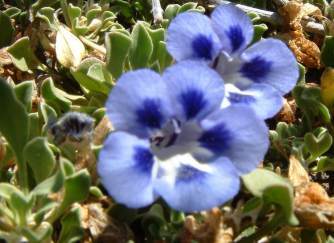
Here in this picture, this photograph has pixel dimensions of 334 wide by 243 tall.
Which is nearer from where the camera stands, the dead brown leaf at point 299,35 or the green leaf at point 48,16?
the green leaf at point 48,16

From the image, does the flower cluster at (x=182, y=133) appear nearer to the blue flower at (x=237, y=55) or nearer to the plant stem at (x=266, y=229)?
the blue flower at (x=237, y=55)

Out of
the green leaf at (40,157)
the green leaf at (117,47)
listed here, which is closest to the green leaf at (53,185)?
the green leaf at (40,157)

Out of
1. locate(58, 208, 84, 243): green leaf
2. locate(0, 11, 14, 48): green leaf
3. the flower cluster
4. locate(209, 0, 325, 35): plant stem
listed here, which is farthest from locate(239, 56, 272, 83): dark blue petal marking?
locate(0, 11, 14, 48): green leaf

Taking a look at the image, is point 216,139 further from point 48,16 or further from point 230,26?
point 48,16

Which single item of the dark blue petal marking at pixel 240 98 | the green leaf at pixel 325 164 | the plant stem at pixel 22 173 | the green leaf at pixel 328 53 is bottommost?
the green leaf at pixel 325 164

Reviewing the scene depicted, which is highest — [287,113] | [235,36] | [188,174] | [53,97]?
[235,36]

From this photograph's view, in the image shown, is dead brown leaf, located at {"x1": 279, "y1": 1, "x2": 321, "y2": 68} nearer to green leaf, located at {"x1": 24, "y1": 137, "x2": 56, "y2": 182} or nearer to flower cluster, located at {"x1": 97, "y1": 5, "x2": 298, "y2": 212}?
flower cluster, located at {"x1": 97, "y1": 5, "x2": 298, "y2": 212}

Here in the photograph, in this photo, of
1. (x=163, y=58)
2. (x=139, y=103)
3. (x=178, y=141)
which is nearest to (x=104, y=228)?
(x=178, y=141)
